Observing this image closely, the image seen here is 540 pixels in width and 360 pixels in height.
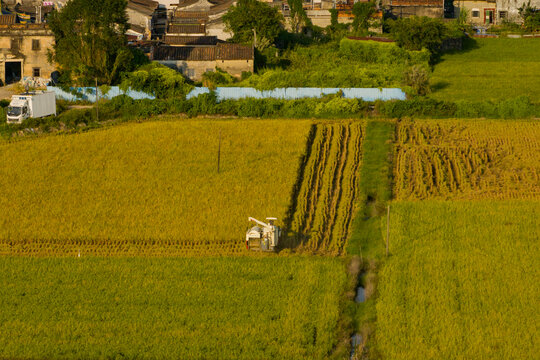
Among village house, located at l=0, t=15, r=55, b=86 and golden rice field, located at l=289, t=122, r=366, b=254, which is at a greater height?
village house, located at l=0, t=15, r=55, b=86

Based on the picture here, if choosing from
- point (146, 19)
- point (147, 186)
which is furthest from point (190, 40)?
point (147, 186)

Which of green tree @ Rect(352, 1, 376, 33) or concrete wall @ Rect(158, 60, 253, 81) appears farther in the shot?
green tree @ Rect(352, 1, 376, 33)

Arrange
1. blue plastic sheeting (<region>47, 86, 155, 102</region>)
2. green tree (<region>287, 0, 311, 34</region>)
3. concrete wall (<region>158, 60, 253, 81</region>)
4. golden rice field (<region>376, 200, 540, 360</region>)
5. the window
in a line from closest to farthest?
golden rice field (<region>376, 200, 540, 360</region>)
blue plastic sheeting (<region>47, 86, 155, 102</region>)
concrete wall (<region>158, 60, 253, 81</region>)
the window
green tree (<region>287, 0, 311, 34</region>)

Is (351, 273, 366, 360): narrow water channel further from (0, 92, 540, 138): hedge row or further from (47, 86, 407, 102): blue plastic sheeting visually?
(47, 86, 407, 102): blue plastic sheeting

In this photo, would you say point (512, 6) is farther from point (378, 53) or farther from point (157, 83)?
point (157, 83)

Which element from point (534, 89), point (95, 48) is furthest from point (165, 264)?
point (534, 89)

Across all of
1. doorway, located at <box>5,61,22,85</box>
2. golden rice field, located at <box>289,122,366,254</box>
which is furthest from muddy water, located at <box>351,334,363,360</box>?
doorway, located at <box>5,61,22,85</box>

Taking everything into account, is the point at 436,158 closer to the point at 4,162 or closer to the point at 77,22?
the point at 4,162
